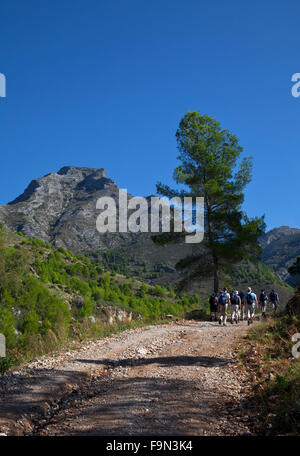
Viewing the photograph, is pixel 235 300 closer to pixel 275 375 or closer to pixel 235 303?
pixel 235 303

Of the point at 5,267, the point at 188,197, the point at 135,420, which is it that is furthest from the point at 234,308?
the point at 5,267

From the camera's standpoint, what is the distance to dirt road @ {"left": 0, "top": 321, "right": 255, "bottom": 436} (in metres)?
5.07

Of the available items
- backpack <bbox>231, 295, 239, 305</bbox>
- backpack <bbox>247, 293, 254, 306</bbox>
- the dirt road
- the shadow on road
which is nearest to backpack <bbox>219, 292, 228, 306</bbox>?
backpack <bbox>231, 295, 239, 305</bbox>

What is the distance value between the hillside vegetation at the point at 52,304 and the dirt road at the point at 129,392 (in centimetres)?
211

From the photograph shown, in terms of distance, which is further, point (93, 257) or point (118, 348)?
point (93, 257)

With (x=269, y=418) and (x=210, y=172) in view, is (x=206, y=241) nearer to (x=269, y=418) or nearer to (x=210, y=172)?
(x=210, y=172)

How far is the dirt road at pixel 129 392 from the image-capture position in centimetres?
507

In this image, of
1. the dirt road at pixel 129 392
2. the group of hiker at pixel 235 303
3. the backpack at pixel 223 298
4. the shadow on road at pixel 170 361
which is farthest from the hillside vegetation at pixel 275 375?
the group of hiker at pixel 235 303

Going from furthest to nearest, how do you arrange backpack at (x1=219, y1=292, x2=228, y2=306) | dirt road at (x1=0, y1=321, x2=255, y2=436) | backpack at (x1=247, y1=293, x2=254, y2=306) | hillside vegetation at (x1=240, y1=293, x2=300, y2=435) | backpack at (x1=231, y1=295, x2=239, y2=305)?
1. backpack at (x1=231, y1=295, x2=239, y2=305)
2. backpack at (x1=247, y1=293, x2=254, y2=306)
3. backpack at (x1=219, y1=292, x2=228, y2=306)
4. dirt road at (x1=0, y1=321, x2=255, y2=436)
5. hillside vegetation at (x1=240, y1=293, x2=300, y2=435)

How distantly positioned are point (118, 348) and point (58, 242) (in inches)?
7360

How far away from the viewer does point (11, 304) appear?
153 ft

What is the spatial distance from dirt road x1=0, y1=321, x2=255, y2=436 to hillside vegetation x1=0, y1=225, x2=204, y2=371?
2109 millimetres

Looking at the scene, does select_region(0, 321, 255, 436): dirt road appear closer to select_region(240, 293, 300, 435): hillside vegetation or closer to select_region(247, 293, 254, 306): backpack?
select_region(240, 293, 300, 435): hillside vegetation

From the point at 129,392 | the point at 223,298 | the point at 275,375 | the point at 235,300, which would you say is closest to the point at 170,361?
the point at 129,392
